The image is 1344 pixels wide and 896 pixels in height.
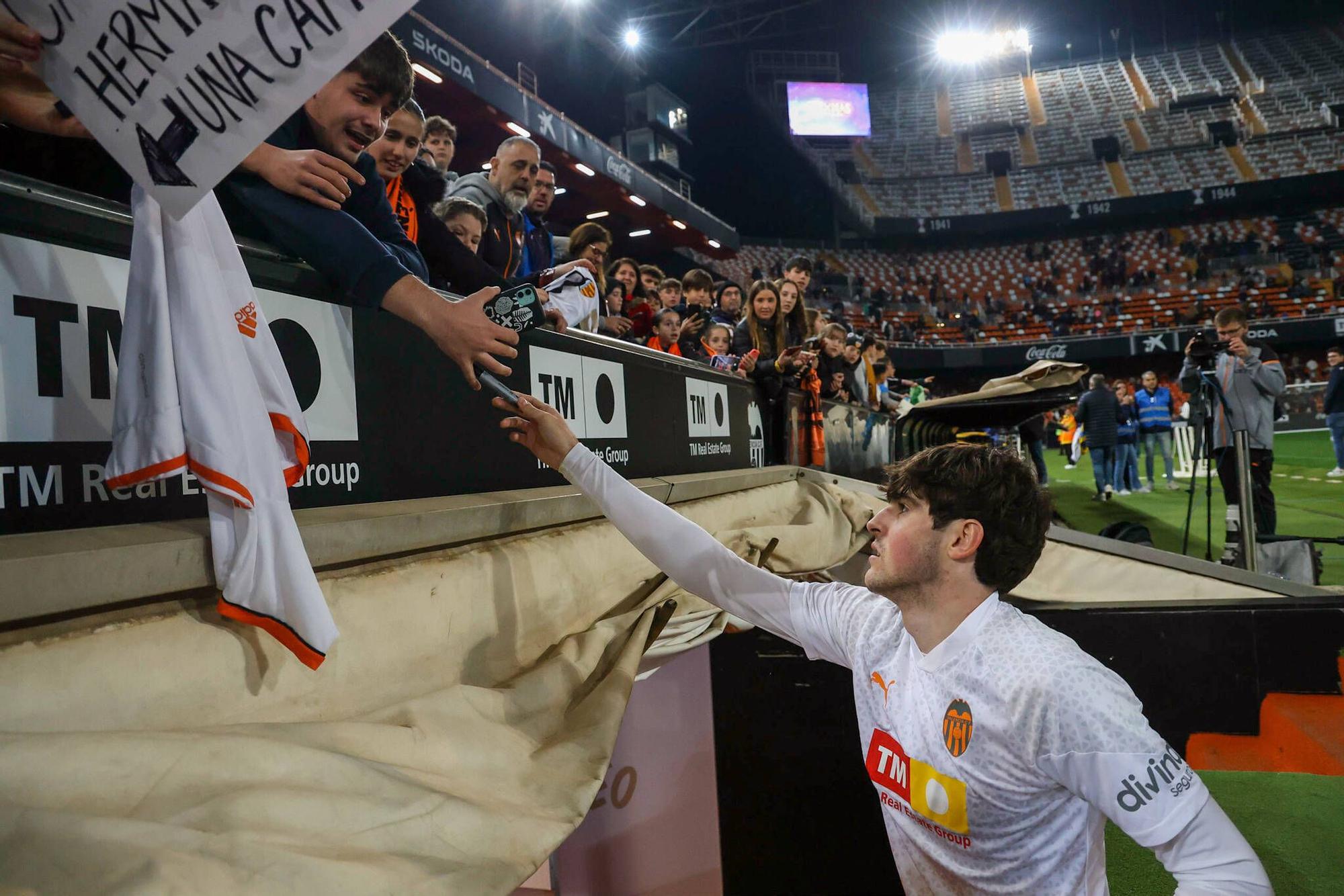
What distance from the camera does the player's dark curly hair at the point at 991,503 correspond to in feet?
5.98

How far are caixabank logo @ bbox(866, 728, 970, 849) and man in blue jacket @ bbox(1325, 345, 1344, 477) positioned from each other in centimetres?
1185

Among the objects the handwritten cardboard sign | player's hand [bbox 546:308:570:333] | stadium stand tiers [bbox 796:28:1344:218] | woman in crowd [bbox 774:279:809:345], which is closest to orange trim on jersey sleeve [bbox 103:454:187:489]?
the handwritten cardboard sign

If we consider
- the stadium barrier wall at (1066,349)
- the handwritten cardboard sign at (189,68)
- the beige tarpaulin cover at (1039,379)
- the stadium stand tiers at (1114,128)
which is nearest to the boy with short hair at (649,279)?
the beige tarpaulin cover at (1039,379)

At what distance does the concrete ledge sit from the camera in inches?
33.4

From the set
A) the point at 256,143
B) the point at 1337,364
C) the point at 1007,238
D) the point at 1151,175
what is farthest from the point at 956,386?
the point at 256,143

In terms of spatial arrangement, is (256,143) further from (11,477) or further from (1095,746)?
(1095,746)

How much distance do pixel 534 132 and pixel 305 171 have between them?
1286 cm

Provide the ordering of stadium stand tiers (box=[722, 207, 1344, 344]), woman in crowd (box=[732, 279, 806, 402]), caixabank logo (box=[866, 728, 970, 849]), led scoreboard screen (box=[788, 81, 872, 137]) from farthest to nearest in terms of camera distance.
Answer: led scoreboard screen (box=[788, 81, 872, 137])
stadium stand tiers (box=[722, 207, 1344, 344])
woman in crowd (box=[732, 279, 806, 402])
caixabank logo (box=[866, 728, 970, 849])

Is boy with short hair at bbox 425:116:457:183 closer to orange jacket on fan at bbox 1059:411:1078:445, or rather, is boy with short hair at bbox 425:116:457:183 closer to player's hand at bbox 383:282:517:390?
player's hand at bbox 383:282:517:390

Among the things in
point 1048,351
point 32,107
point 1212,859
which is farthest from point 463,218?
point 1048,351

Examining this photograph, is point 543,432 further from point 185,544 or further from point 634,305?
point 634,305

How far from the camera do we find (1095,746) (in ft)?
4.77

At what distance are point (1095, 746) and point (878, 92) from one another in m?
40.2

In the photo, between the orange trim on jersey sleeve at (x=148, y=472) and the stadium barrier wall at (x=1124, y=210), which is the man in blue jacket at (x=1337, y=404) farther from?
the stadium barrier wall at (x=1124, y=210)
